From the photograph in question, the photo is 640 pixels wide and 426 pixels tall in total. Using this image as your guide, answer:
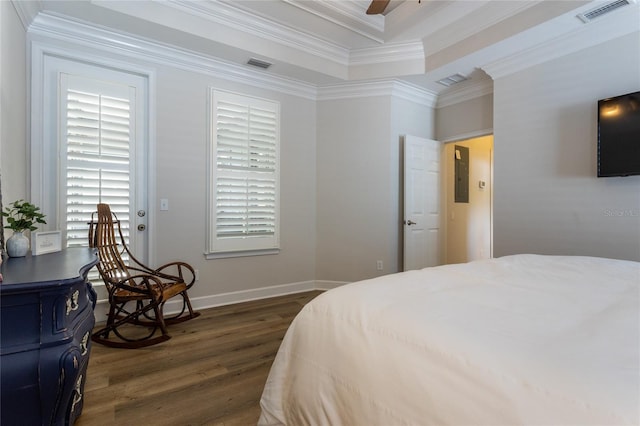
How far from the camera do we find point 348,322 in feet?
3.43

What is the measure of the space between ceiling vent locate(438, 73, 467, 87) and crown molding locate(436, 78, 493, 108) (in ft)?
0.42

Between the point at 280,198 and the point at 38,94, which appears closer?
the point at 38,94

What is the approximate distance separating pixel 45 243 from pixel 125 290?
98 cm

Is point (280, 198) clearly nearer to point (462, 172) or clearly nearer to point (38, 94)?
point (38, 94)

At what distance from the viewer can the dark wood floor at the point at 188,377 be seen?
1.64 metres

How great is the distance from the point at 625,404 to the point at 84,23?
3968mm

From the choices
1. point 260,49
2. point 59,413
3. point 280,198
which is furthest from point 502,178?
point 59,413

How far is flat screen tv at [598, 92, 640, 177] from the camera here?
2.41 metres

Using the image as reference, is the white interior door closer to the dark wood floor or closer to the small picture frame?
the dark wood floor

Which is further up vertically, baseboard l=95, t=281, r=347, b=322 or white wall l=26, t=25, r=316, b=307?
white wall l=26, t=25, r=316, b=307

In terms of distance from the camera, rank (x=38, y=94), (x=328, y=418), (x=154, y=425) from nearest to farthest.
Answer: (x=328, y=418)
(x=154, y=425)
(x=38, y=94)

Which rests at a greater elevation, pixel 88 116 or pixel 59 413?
pixel 88 116

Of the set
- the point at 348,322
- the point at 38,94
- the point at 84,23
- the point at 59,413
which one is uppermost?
the point at 84,23

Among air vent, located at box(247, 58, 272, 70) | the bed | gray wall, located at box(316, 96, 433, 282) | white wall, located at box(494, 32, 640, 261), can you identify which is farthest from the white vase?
white wall, located at box(494, 32, 640, 261)
